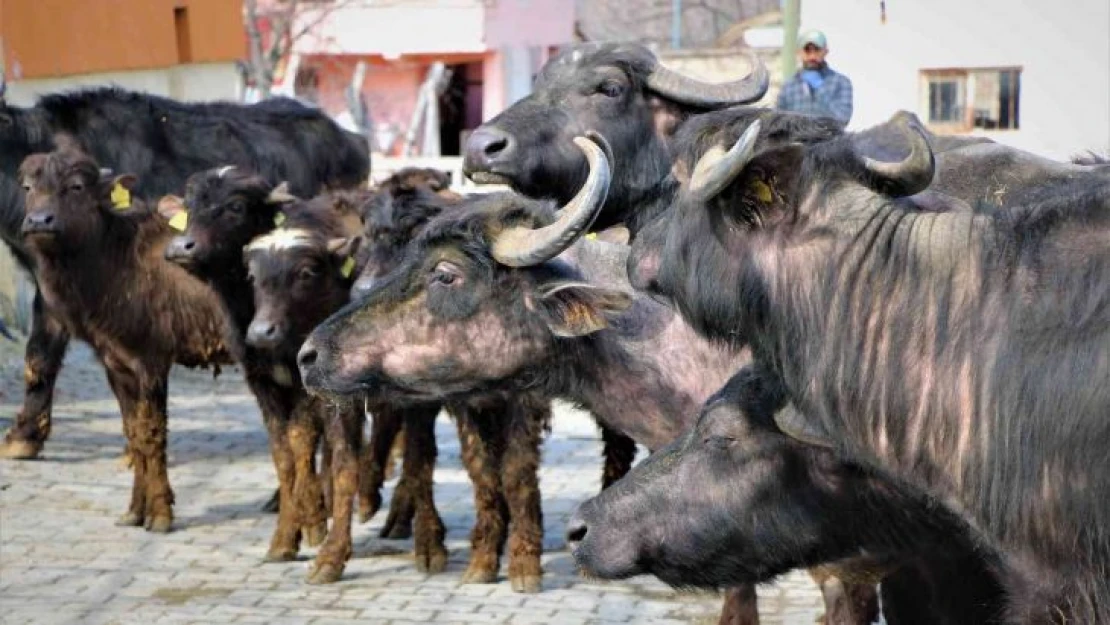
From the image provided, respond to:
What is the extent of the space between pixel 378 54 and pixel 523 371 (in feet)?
112

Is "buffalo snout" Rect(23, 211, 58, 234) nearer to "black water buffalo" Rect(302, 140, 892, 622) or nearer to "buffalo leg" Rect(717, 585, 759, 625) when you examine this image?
"black water buffalo" Rect(302, 140, 892, 622)

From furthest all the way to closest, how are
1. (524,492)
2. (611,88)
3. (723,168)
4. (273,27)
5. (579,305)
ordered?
1. (273,27)
2. (524,492)
3. (611,88)
4. (579,305)
5. (723,168)

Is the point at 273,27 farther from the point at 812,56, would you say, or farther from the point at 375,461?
the point at 375,461

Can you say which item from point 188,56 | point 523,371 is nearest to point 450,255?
point 523,371

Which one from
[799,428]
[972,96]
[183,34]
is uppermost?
[799,428]

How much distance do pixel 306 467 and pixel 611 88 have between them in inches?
130

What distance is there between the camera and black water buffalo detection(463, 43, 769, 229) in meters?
8.79

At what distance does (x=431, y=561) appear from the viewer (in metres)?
10.8

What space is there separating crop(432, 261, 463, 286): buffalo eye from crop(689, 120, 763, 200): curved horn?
2326 mm

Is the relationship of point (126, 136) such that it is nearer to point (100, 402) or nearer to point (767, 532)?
point (100, 402)

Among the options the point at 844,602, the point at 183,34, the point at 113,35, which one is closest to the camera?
the point at 844,602

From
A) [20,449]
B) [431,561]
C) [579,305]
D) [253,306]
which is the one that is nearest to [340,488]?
[431,561]

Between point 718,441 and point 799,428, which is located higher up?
point 799,428

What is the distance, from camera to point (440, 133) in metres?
41.9
